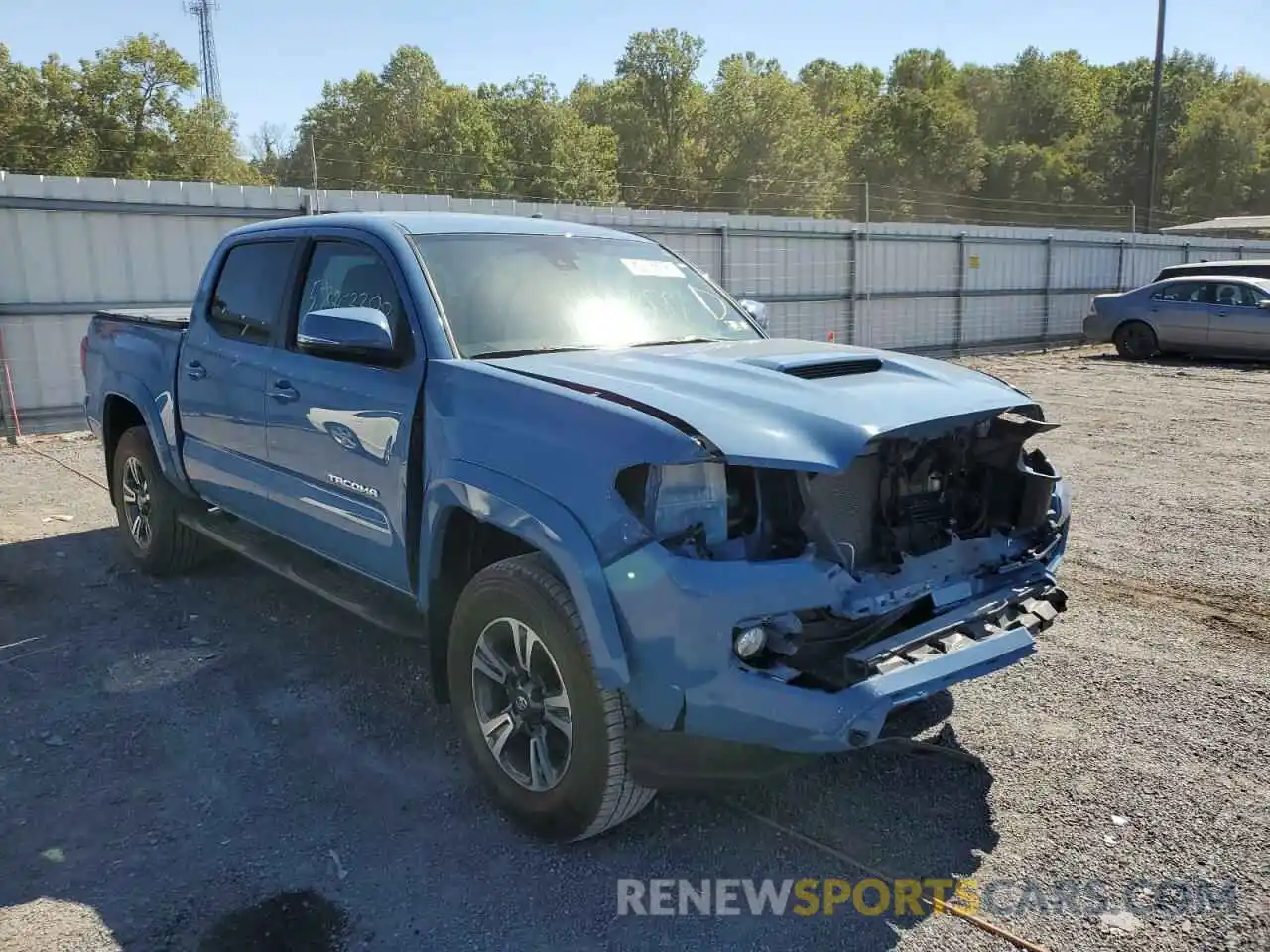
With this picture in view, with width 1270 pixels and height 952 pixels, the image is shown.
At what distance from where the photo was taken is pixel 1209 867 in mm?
2969

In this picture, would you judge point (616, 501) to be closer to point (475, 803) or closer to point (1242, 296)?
point (475, 803)

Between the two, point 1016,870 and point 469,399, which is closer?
point 1016,870

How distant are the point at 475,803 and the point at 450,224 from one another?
2273 millimetres

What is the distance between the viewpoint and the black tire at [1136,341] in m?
18.0

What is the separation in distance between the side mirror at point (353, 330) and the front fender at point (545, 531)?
54cm

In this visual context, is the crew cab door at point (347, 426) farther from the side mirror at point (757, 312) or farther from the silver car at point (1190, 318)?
the silver car at point (1190, 318)

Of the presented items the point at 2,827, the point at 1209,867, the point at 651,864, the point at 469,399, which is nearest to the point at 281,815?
the point at 2,827

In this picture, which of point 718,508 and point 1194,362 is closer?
point 718,508

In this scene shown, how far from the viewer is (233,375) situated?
470 centimetres

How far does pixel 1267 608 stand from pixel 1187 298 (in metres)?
14.2

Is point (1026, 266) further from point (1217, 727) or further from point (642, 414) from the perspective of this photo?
point (642, 414)

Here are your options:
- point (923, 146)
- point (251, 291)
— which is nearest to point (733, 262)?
point (251, 291)

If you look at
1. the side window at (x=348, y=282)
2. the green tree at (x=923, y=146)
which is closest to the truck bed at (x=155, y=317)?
the side window at (x=348, y=282)

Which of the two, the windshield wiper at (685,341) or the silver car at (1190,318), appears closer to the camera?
the windshield wiper at (685,341)
